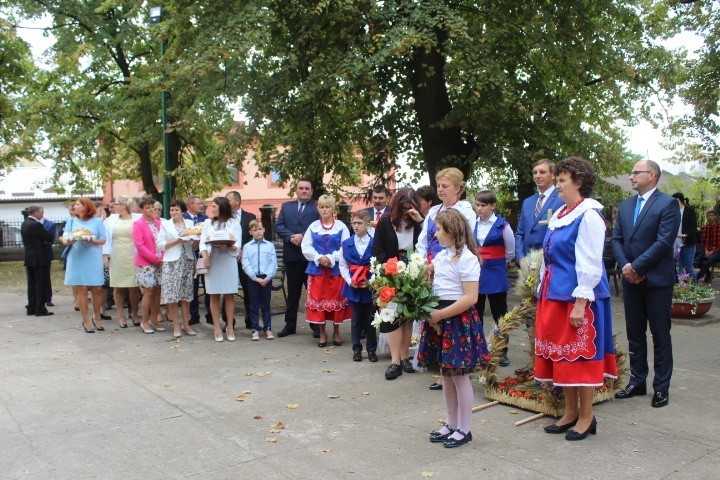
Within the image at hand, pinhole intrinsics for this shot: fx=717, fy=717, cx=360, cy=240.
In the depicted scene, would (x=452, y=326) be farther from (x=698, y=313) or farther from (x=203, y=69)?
(x=203, y=69)

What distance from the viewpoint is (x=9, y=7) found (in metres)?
22.7

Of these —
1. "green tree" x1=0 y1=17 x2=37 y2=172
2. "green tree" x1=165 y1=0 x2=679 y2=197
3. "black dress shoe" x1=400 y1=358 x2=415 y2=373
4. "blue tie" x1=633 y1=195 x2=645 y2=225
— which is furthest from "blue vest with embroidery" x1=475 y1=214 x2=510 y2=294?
"green tree" x1=0 y1=17 x2=37 y2=172

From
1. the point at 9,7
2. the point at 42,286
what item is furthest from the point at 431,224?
the point at 9,7

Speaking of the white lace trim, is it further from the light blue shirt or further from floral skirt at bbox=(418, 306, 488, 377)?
the light blue shirt

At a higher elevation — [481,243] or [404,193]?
[404,193]

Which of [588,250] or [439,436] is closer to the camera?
[588,250]

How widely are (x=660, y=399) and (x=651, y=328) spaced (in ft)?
1.92

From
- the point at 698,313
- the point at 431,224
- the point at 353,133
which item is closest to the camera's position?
the point at 431,224

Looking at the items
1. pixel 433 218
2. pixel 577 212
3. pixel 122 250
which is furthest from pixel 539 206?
pixel 122 250

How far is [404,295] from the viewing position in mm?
5211

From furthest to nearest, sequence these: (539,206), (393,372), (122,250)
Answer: (122,250)
(393,372)
(539,206)

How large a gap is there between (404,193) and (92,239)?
5153 millimetres

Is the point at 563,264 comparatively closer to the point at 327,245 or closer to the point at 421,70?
the point at 327,245

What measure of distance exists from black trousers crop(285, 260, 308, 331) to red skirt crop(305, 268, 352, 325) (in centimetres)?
90
